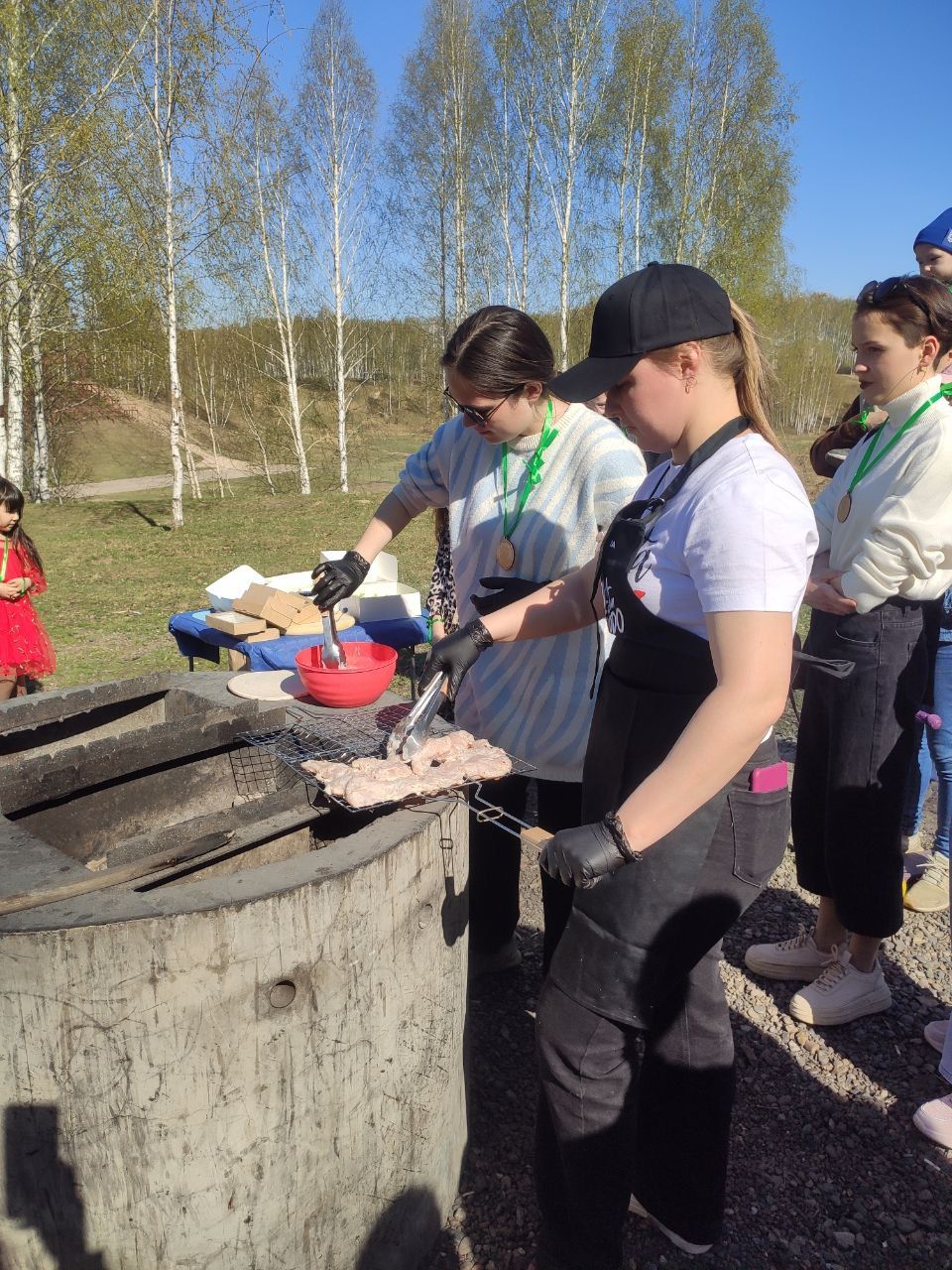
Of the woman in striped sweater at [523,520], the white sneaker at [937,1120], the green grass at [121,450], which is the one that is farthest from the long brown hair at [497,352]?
the green grass at [121,450]

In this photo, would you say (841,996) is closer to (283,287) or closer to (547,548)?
(547,548)

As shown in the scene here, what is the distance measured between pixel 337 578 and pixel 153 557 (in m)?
10.4

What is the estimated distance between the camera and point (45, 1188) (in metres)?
1.62

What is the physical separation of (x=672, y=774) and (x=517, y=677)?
110 centimetres

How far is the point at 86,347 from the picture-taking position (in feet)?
55.2

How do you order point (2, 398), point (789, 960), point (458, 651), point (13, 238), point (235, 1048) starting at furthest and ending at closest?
point (2, 398) → point (13, 238) → point (789, 960) → point (458, 651) → point (235, 1048)

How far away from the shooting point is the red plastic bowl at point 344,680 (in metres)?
2.46

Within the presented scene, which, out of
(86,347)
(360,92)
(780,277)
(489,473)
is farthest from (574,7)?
(489,473)

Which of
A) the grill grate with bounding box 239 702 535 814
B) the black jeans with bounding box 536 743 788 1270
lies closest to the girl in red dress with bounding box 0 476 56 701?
the grill grate with bounding box 239 702 535 814

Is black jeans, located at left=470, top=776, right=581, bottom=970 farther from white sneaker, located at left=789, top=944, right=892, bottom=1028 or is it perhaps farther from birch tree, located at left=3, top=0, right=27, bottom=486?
birch tree, located at left=3, top=0, right=27, bottom=486

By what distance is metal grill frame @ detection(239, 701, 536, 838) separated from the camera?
204cm

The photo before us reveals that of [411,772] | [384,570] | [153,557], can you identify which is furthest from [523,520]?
[153,557]

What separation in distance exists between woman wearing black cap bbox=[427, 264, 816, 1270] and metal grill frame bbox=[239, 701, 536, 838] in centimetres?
40

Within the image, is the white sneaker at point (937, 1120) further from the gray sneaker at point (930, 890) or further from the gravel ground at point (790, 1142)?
the gray sneaker at point (930, 890)
